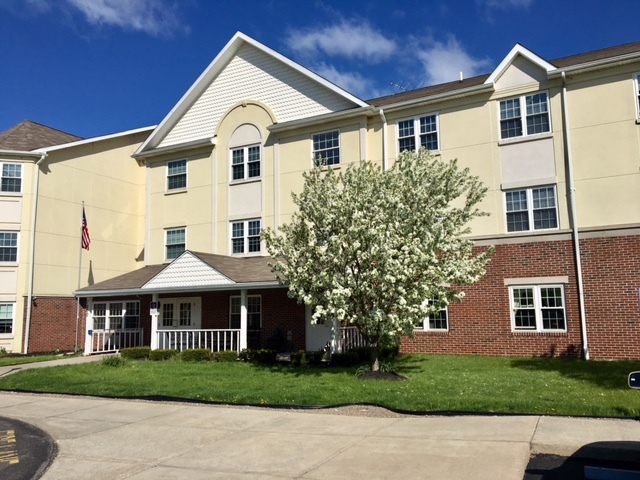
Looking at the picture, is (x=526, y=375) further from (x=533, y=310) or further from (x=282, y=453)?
(x=282, y=453)

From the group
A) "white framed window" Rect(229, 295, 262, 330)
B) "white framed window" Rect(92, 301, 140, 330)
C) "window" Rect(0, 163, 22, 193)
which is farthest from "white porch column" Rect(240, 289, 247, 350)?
"window" Rect(0, 163, 22, 193)

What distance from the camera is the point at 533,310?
57.8ft

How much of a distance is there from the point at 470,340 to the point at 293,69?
41.4ft

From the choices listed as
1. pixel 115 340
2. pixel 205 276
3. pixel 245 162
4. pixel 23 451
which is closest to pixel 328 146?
pixel 245 162

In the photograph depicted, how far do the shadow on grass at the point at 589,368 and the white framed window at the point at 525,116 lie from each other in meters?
7.31

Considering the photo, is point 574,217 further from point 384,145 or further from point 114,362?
point 114,362

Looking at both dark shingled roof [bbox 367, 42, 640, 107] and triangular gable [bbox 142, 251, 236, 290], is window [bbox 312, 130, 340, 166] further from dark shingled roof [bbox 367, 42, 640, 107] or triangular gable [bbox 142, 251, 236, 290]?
triangular gable [bbox 142, 251, 236, 290]

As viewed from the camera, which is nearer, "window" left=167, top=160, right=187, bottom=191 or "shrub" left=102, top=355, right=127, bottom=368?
"shrub" left=102, top=355, right=127, bottom=368

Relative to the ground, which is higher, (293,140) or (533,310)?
(293,140)

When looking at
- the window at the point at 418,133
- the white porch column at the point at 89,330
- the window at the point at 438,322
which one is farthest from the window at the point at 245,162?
the window at the point at 438,322

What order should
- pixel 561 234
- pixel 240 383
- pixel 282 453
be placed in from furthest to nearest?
pixel 561 234 → pixel 240 383 → pixel 282 453

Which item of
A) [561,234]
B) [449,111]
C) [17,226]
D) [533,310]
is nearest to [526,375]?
[533,310]

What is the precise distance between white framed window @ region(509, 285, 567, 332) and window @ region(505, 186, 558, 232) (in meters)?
1.95

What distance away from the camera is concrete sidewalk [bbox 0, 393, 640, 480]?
271 inches
